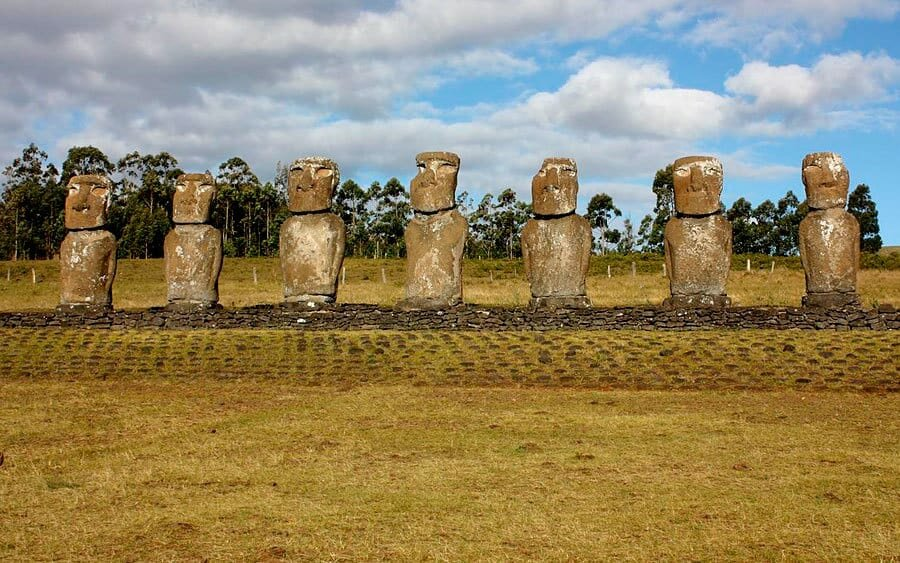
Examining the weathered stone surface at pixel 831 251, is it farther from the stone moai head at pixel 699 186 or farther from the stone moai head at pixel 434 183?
the stone moai head at pixel 434 183

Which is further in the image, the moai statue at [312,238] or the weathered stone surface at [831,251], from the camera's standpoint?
the moai statue at [312,238]

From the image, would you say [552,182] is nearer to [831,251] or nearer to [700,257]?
[700,257]

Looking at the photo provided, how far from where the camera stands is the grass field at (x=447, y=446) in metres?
7.27

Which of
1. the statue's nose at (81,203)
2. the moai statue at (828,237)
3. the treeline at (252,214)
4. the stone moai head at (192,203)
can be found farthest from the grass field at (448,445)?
the treeline at (252,214)

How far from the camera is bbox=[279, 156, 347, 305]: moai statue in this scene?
20062 mm

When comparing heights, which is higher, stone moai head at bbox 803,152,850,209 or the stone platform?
stone moai head at bbox 803,152,850,209

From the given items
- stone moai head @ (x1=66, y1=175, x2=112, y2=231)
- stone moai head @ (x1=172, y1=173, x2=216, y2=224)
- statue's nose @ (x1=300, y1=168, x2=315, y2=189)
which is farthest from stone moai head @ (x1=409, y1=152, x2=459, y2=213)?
stone moai head @ (x1=66, y1=175, x2=112, y2=231)

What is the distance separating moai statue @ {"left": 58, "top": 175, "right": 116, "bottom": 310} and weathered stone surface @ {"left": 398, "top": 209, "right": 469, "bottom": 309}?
701cm

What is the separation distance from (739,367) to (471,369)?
4460 millimetres

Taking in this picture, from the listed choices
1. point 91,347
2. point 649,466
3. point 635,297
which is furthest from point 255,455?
point 635,297

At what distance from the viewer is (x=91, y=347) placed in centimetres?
1733

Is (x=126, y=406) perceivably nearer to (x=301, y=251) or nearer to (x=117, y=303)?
(x=301, y=251)

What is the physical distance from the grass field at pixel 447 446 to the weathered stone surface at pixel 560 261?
2374 millimetres

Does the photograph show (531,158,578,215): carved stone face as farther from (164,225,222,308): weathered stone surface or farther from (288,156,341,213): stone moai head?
Result: (164,225,222,308): weathered stone surface
